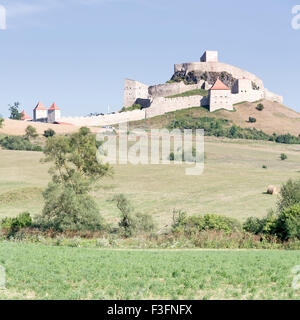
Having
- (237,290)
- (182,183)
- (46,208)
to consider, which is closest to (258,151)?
(182,183)

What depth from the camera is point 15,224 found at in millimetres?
28062

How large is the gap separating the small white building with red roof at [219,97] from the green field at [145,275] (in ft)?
275

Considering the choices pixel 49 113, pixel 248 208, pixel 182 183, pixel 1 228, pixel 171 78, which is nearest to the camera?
pixel 1 228

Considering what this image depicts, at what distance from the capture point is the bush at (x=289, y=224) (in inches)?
970

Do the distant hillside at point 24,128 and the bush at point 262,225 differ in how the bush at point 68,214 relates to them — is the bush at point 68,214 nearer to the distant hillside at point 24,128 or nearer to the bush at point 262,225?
the bush at point 262,225

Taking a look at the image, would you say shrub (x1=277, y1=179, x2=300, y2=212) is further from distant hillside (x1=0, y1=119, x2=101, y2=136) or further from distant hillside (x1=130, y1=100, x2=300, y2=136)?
distant hillside (x1=130, y1=100, x2=300, y2=136)

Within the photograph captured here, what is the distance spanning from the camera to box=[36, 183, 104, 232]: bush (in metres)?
27.7

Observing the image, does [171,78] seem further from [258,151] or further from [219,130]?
[258,151]

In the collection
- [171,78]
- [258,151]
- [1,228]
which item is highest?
[171,78]

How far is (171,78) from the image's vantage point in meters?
117

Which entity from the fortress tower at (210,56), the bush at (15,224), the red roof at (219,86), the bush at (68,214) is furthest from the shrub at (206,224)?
the fortress tower at (210,56)
